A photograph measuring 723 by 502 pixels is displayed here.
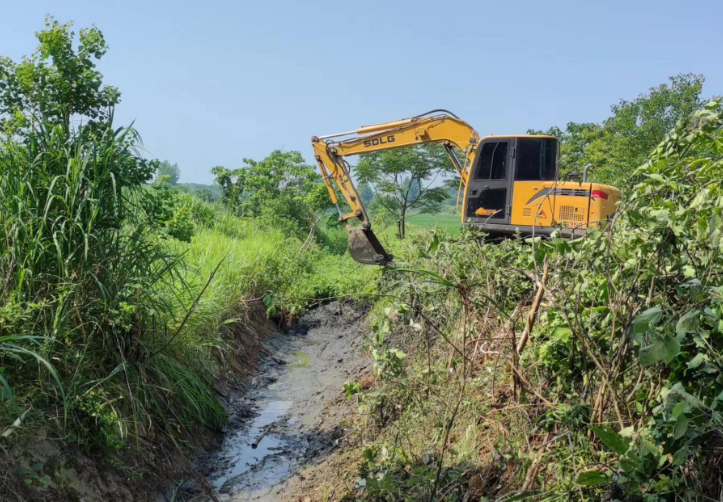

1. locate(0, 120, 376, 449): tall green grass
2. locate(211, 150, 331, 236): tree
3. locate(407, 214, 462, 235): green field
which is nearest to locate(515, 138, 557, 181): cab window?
locate(407, 214, 462, 235): green field

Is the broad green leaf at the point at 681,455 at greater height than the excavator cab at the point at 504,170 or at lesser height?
lesser

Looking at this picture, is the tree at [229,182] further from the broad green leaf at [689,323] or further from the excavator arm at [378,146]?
the broad green leaf at [689,323]

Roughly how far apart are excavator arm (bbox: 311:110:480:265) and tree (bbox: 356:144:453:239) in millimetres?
12066

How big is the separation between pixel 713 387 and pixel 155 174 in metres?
4.55

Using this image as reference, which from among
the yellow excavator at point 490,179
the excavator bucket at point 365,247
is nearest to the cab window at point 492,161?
the yellow excavator at point 490,179

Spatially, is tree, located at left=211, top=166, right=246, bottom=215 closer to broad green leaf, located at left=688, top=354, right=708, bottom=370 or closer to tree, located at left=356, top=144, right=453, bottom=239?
tree, located at left=356, top=144, right=453, bottom=239

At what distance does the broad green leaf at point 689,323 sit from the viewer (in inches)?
104

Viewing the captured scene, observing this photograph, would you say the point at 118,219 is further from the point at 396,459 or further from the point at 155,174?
the point at 396,459

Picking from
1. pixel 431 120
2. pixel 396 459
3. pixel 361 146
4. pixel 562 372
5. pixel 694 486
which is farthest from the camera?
pixel 361 146

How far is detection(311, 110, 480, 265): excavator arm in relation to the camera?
1151cm

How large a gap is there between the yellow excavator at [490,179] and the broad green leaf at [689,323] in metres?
6.39

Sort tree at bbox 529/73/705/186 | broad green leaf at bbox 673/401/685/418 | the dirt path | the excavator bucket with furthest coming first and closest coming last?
tree at bbox 529/73/705/186 → the excavator bucket → the dirt path → broad green leaf at bbox 673/401/685/418

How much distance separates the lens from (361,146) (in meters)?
12.6

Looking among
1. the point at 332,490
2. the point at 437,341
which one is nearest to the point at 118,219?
the point at 332,490
